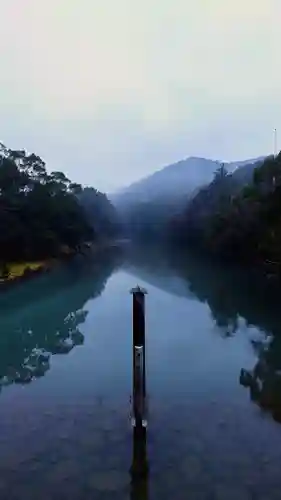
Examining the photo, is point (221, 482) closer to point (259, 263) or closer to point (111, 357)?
point (111, 357)

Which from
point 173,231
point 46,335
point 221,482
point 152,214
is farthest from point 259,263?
point 152,214

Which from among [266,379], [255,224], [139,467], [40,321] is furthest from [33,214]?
[139,467]

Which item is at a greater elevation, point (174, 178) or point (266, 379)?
point (174, 178)

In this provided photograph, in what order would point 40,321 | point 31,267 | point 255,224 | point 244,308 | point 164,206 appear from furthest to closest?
1. point 164,206
2. point 255,224
3. point 31,267
4. point 244,308
5. point 40,321

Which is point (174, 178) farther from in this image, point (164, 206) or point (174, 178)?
point (164, 206)

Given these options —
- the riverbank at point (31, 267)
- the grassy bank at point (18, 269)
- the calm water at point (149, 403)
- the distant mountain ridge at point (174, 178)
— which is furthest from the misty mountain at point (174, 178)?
the calm water at point (149, 403)

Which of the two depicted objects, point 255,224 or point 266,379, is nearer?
point 266,379

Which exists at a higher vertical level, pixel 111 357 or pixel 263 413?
pixel 111 357
